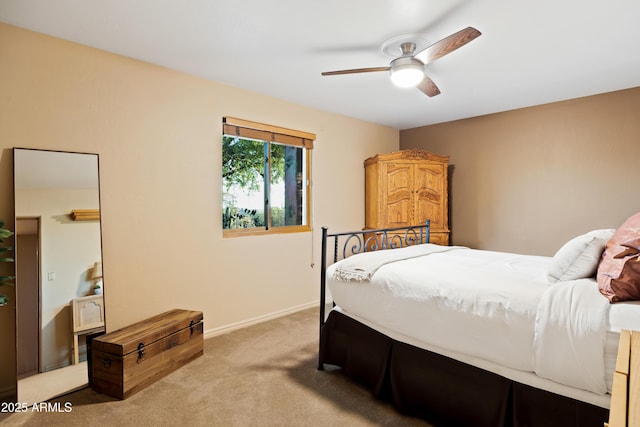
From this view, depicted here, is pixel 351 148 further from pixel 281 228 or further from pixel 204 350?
pixel 204 350

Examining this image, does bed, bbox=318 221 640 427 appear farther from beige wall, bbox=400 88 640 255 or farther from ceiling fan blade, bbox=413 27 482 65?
beige wall, bbox=400 88 640 255

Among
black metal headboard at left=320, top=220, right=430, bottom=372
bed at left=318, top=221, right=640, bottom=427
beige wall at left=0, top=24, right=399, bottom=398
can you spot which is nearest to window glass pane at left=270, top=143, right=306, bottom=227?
beige wall at left=0, top=24, right=399, bottom=398

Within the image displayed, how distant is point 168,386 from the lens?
227cm

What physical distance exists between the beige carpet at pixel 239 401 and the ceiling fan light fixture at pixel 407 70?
6.94 ft

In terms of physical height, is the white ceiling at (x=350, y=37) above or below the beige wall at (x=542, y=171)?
above

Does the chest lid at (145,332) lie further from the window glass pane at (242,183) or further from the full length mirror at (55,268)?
the window glass pane at (242,183)

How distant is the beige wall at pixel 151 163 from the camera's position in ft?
7.38

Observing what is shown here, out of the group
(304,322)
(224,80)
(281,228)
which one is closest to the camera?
(224,80)

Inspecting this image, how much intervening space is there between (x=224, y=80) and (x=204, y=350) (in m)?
2.35

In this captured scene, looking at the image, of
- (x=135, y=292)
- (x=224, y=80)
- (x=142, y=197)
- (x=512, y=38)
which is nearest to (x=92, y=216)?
(x=142, y=197)

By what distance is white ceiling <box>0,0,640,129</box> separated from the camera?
77.9 inches

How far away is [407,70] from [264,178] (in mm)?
1907

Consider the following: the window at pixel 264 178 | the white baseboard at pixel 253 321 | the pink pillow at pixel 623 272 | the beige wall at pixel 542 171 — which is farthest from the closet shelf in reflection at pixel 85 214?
the beige wall at pixel 542 171

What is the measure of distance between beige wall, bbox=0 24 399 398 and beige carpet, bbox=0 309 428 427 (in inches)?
24.7
